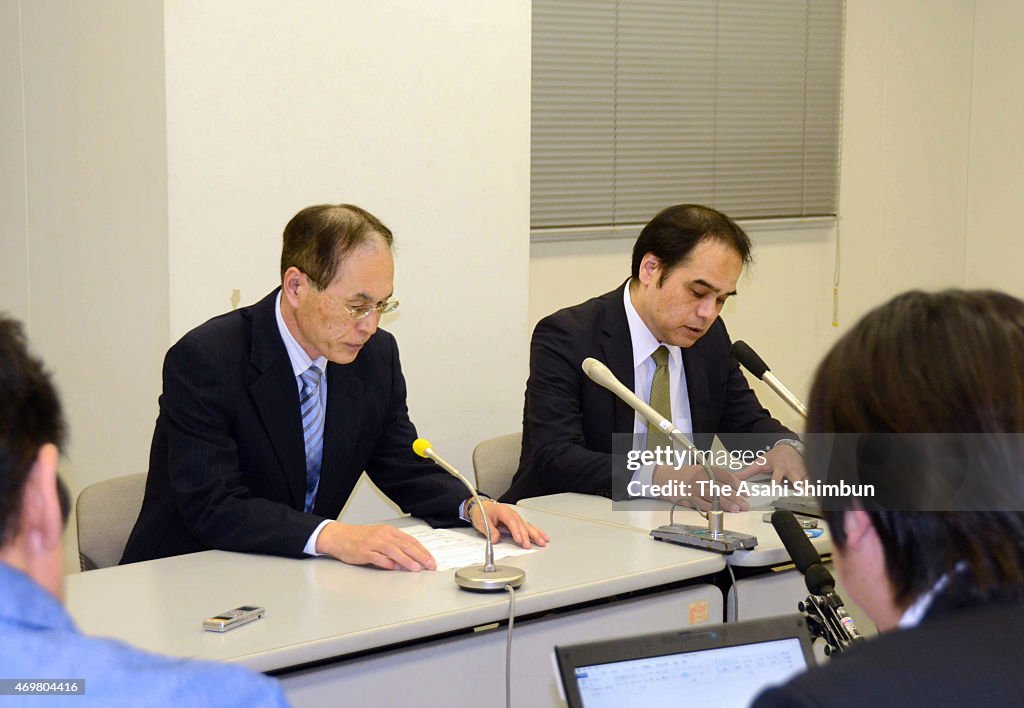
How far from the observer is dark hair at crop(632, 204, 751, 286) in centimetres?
340

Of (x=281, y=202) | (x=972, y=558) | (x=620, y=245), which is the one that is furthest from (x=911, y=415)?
(x=620, y=245)

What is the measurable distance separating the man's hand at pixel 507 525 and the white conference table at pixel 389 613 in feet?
0.17

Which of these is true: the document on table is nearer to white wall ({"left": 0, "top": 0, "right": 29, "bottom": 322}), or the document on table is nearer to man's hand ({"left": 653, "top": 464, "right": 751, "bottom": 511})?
man's hand ({"left": 653, "top": 464, "right": 751, "bottom": 511})

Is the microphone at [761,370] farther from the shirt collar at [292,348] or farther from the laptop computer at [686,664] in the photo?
the laptop computer at [686,664]

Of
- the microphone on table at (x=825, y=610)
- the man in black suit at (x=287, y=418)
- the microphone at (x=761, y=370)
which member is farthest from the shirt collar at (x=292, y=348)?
the microphone on table at (x=825, y=610)

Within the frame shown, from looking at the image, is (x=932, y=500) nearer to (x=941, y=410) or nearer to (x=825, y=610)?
(x=941, y=410)

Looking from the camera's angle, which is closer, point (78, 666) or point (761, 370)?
point (78, 666)

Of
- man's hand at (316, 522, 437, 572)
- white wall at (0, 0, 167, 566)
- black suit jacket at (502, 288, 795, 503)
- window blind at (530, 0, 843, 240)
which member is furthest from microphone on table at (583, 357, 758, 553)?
window blind at (530, 0, 843, 240)

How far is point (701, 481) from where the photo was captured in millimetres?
3080

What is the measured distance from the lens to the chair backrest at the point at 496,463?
3.53m

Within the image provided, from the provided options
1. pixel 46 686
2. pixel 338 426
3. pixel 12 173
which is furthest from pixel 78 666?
pixel 12 173

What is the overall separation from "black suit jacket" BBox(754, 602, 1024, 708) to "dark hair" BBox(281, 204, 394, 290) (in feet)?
6.25

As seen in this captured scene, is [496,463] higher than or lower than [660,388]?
lower

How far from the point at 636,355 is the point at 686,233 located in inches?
15.2
